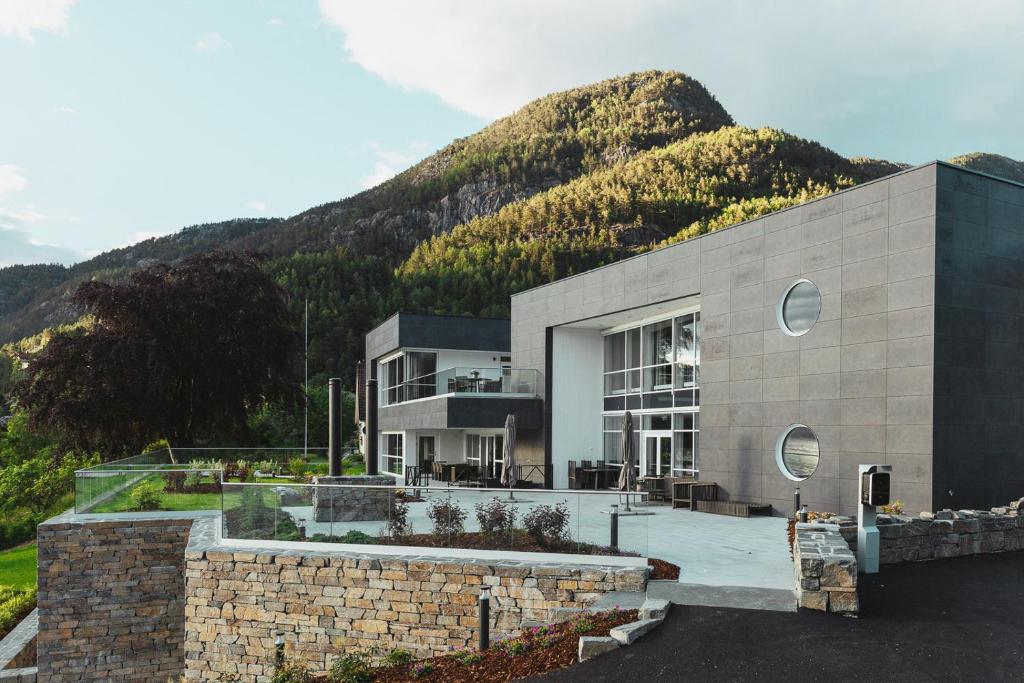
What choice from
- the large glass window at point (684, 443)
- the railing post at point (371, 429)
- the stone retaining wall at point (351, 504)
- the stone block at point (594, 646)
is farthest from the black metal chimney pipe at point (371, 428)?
the stone block at point (594, 646)

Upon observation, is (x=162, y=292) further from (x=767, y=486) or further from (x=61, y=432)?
(x=767, y=486)

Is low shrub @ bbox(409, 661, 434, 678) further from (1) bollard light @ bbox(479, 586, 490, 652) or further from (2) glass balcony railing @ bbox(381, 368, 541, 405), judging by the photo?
(2) glass balcony railing @ bbox(381, 368, 541, 405)

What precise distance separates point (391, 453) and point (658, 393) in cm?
1777

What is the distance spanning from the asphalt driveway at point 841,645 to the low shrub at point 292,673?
11.7ft

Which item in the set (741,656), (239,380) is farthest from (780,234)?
(239,380)

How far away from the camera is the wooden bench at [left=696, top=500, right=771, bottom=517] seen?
15914mm

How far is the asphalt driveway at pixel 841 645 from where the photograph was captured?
6.55m

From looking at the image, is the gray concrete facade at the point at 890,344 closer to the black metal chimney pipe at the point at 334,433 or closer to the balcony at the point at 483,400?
the balcony at the point at 483,400

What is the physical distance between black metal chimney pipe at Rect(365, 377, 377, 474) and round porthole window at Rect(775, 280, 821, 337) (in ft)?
29.4

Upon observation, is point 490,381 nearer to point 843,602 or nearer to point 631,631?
point 843,602

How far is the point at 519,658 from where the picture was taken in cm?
771

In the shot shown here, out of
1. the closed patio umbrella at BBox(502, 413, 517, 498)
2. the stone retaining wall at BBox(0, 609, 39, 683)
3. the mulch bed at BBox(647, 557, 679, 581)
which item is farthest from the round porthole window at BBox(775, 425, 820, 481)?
the stone retaining wall at BBox(0, 609, 39, 683)

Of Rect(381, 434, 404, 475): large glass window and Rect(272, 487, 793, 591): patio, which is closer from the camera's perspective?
Rect(272, 487, 793, 591): patio

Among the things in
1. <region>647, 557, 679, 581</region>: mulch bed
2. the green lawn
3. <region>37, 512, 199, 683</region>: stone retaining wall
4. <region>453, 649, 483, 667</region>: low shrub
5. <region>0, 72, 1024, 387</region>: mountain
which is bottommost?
the green lawn
